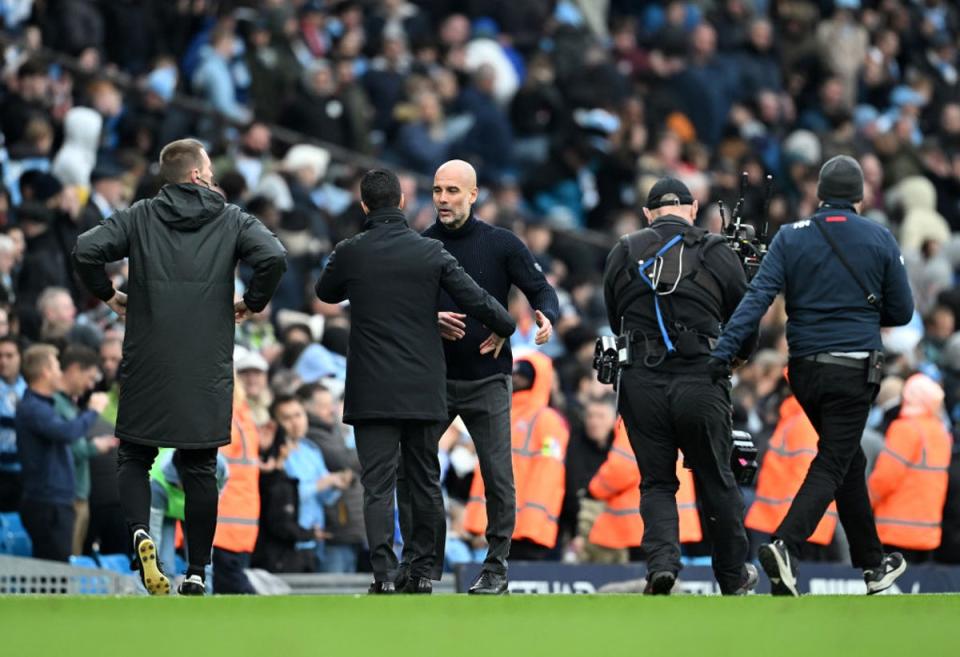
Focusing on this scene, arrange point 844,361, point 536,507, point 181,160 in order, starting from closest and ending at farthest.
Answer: point 181,160, point 844,361, point 536,507

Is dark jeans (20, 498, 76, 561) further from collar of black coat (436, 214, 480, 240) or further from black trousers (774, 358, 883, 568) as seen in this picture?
black trousers (774, 358, 883, 568)

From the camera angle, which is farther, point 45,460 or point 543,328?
point 45,460

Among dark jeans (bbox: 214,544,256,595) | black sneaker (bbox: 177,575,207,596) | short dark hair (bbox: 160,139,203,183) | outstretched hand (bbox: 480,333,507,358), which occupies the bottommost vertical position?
dark jeans (bbox: 214,544,256,595)

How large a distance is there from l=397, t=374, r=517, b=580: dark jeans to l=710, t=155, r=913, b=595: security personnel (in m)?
1.16

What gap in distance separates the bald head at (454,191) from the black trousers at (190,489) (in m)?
1.73

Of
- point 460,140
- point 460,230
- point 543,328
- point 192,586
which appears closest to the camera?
point 192,586

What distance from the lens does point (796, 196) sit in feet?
85.3

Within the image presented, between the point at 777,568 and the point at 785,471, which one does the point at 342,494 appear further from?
the point at 777,568

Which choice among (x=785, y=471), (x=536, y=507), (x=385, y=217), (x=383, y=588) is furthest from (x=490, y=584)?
(x=785, y=471)

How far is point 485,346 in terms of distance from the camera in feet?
36.6

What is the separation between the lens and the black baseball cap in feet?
36.8

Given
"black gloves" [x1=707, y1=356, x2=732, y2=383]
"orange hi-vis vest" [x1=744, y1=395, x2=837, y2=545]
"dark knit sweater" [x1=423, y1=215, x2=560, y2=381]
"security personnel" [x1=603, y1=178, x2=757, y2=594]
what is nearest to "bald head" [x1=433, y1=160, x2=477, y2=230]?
"dark knit sweater" [x1=423, y1=215, x2=560, y2=381]

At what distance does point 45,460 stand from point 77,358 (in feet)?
2.65

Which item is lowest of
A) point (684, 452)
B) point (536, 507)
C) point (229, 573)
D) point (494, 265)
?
point (229, 573)
